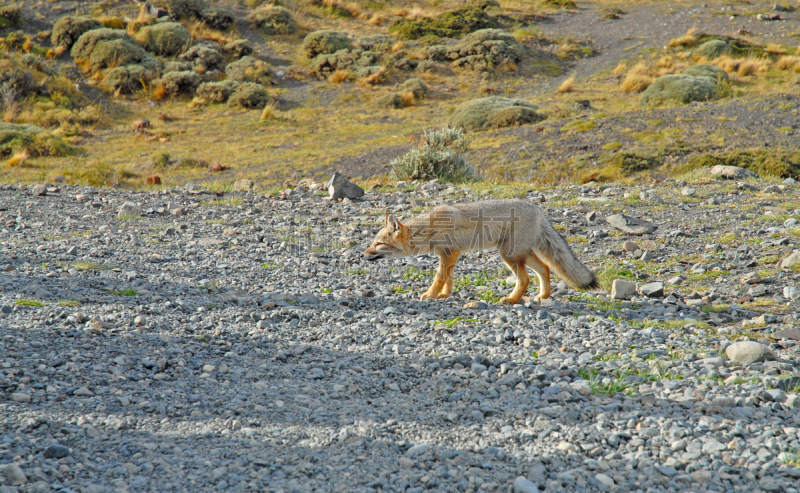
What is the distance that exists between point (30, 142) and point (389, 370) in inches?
800

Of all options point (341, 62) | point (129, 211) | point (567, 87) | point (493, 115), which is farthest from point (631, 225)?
point (341, 62)

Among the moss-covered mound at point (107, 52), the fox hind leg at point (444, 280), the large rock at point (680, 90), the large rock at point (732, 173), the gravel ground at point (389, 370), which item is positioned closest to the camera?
the gravel ground at point (389, 370)

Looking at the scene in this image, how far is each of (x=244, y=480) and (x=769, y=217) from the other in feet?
27.7

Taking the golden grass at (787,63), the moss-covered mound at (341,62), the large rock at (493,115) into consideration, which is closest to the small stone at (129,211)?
the large rock at (493,115)

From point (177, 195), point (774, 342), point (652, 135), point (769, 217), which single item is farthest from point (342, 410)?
point (652, 135)

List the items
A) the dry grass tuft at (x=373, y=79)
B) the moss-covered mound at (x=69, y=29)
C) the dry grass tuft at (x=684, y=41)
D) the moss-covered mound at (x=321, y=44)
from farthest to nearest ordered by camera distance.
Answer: the dry grass tuft at (x=684, y=41), the moss-covered mound at (x=321, y=44), the moss-covered mound at (x=69, y=29), the dry grass tuft at (x=373, y=79)

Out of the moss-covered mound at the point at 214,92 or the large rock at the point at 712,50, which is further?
the large rock at the point at 712,50

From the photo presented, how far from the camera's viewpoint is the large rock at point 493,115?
20752 mm

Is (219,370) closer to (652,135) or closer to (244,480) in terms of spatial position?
(244,480)

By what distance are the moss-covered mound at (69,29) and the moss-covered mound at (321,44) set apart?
11463mm

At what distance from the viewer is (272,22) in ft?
113

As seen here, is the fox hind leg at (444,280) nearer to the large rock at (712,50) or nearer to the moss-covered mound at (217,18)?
the large rock at (712,50)

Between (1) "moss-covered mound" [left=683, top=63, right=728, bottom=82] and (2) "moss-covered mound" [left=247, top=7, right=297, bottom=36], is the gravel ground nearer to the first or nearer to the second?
(1) "moss-covered mound" [left=683, top=63, right=728, bottom=82]

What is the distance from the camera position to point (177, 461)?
2.97m
